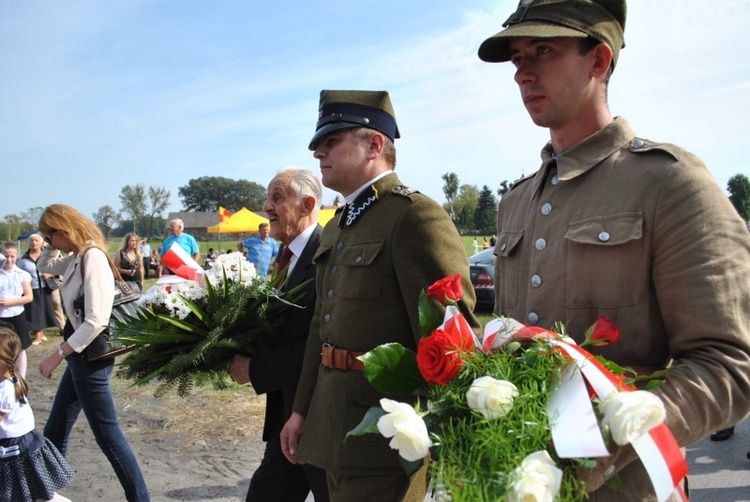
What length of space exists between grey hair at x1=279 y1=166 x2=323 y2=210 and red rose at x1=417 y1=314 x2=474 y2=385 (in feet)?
6.92

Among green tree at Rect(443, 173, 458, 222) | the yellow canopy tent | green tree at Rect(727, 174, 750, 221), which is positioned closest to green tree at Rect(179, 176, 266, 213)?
green tree at Rect(443, 173, 458, 222)

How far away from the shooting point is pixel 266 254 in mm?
10438

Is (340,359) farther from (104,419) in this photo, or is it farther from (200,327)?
(104,419)

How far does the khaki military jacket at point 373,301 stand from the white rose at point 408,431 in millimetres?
1072

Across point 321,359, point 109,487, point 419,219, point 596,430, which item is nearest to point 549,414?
point 596,430

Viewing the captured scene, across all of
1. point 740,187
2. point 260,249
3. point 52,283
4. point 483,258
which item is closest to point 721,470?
point 483,258

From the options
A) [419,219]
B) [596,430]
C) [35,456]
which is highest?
[419,219]

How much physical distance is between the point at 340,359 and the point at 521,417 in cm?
141

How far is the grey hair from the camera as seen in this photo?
322 centimetres

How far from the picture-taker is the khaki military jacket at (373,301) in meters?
2.23

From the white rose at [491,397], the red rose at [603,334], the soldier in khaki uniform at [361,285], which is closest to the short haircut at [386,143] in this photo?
the soldier in khaki uniform at [361,285]

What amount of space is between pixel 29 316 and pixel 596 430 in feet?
34.5

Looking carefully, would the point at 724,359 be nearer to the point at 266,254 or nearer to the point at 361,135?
the point at 361,135

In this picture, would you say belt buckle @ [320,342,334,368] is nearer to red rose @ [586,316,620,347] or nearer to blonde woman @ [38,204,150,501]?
red rose @ [586,316,620,347]
